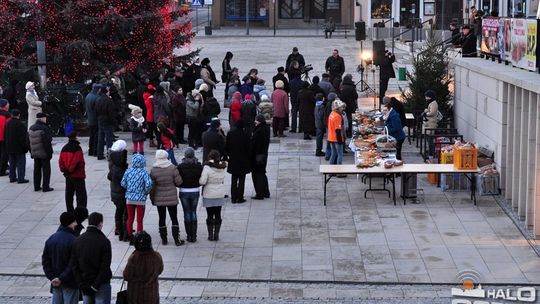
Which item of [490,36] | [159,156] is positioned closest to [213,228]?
[159,156]

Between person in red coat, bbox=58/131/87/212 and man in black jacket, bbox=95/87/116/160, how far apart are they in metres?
5.40

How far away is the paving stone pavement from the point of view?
16141mm

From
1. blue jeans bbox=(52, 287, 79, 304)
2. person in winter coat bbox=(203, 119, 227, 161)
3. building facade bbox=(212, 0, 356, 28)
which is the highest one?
building facade bbox=(212, 0, 356, 28)

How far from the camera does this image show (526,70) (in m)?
20.5

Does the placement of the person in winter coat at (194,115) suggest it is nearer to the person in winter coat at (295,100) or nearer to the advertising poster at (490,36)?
the person in winter coat at (295,100)

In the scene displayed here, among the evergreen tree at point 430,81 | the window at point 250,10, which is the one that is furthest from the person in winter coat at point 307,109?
the window at point 250,10

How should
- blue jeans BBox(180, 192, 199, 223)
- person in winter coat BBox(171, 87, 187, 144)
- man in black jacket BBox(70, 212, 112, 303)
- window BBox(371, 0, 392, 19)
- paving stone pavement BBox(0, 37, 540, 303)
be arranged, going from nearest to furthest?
man in black jacket BBox(70, 212, 112, 303) < paving stone pavement BBox(0, 37, 540, 303) < blue jeans BBox(180, 192, 199, 223) < person in winter coat BBox(171, 87, 187, 144) < window BBox(371, 0, 392, 19)

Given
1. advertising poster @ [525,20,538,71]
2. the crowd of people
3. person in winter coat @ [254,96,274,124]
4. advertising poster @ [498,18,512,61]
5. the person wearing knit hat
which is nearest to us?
the crowd of people

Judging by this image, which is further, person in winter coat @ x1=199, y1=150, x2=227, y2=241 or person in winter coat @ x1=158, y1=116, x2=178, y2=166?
person in winter coat @ x1=158, y1=116, x2=178, y2=166

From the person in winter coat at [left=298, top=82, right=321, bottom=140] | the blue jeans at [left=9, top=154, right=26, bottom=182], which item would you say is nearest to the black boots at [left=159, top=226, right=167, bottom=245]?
the blue jeans at [left=9, top=154, right=26, bottom=182]

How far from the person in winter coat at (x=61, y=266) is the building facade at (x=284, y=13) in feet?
218

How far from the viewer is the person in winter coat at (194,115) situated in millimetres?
26141

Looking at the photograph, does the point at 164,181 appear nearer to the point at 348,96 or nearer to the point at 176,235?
the point at 176,235

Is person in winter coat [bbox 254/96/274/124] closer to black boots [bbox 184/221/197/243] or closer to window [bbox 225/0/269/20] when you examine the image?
black boots [bbox 184/221/197/243]
